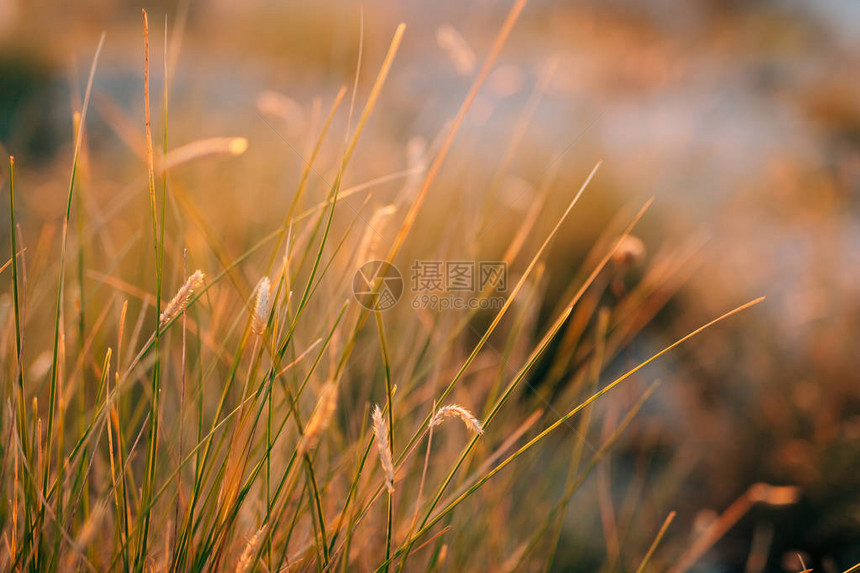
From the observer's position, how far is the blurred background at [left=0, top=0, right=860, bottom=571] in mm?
1155

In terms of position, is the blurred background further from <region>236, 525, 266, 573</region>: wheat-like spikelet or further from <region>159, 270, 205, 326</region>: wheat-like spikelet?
<region>236, 525, 266, 573</region>: wheat-like spikelet

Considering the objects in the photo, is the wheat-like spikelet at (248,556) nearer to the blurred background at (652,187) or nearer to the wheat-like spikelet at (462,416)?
the wheat-like spikelet at (462,416)

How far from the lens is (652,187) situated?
1831 mm

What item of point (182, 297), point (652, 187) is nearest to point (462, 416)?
point (182, 297)

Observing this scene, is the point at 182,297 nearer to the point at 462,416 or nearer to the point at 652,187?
the point at 462,416

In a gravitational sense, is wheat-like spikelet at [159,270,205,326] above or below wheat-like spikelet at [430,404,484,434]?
above

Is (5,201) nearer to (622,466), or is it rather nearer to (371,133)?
(371,133)

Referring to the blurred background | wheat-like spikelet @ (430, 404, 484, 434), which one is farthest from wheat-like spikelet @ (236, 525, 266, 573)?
the blurred background

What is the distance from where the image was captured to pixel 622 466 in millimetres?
1438

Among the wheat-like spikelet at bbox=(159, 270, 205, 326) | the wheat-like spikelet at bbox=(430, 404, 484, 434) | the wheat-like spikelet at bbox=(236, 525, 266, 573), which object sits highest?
the wheat-like spikelet at bbox=(159, 270, 205, 326)

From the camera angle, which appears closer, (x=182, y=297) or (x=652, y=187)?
(x=182, y=297)

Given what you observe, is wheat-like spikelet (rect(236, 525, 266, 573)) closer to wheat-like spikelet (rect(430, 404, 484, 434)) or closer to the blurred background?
wheat-like spikelet (rect(430, 404, 484, 434))

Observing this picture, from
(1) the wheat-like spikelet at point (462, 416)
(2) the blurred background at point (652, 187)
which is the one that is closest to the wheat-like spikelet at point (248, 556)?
(1) the wheat-like spikelet at point (462, 416)

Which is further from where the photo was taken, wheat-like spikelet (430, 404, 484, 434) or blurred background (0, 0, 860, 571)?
blurred background (0, 0, 860, 571)
